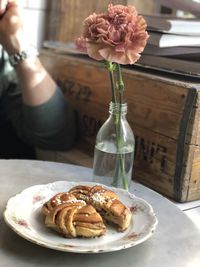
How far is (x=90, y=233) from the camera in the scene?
0.55m

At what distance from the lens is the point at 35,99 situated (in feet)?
3.54

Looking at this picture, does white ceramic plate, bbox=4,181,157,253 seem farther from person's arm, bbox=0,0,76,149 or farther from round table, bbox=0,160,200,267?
person's arm, bbox=0,0,76,149

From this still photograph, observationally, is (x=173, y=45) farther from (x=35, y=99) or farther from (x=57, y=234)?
(x=57, y=234)

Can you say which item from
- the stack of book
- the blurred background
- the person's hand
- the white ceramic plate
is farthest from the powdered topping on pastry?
the blurred background

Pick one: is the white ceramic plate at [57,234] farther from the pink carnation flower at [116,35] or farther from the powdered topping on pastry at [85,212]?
the pink carnation flower at [116,35]

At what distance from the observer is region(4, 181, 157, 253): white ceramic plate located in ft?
1.76

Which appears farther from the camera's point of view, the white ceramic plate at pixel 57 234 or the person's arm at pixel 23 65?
the person's arm at pixel 23 65

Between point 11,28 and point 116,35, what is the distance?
50cm

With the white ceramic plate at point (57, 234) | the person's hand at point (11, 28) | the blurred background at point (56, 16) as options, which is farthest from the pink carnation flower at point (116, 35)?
the blurred background at point (56, 16)

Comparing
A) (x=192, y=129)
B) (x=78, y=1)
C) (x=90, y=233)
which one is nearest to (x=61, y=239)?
(x=90, y=233)

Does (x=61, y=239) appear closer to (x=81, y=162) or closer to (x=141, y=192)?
(x=141, y=192)

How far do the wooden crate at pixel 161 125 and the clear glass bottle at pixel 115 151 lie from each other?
0.14 meters

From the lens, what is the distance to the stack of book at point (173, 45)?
0.92m

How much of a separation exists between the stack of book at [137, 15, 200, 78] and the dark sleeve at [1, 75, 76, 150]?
0.24 m
